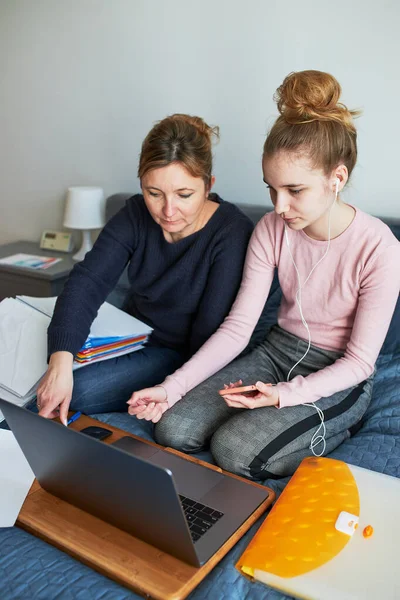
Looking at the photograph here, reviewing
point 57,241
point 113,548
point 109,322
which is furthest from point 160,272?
point 57,241

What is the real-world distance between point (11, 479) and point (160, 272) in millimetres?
785

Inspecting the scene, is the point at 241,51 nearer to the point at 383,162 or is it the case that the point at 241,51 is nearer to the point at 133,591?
the point at 383,162

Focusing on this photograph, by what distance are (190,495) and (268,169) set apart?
70cm

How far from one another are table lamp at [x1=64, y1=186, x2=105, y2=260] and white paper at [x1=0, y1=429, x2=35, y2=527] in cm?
149

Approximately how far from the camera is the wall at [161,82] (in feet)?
6.45

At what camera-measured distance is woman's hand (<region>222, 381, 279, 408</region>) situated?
49.7 inches

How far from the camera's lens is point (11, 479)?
1125 millimetres

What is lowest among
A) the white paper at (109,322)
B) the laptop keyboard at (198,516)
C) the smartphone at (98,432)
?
the laptop keyboard at (198,516)

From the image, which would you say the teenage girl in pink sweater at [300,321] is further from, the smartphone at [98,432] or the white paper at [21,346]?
the white paper at [21,346]

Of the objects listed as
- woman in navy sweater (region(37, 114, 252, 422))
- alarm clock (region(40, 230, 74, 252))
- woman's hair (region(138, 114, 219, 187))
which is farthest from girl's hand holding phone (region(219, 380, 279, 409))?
alarm clock (region(40, 230, 74, 252))

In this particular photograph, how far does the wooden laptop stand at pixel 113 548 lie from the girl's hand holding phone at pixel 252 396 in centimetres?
21

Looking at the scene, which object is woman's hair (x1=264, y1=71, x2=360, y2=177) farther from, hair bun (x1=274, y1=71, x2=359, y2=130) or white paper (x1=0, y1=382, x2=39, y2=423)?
white paper (x1=0, y1=382, x2=39, y2=423)

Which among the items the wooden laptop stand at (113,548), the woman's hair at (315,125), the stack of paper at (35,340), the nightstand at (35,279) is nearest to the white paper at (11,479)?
the wooden laptop stand at (113,548)

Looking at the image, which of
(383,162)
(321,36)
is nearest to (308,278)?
(383,162)
